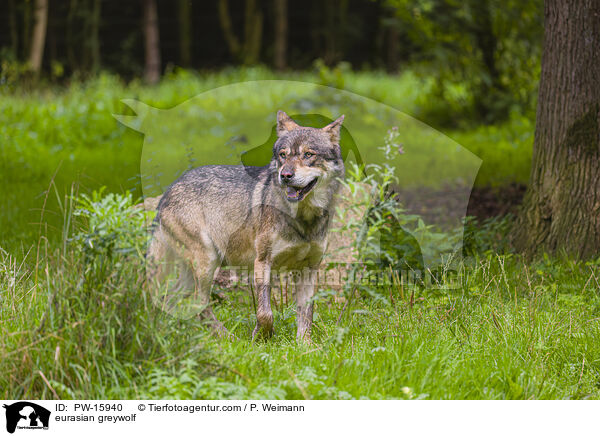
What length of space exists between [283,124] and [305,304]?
1.37 m

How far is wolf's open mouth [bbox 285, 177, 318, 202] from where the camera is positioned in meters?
4.74

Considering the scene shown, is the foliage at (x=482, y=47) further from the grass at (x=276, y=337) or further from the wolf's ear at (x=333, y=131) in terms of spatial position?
the wolf's ear at (x=333, y=131)

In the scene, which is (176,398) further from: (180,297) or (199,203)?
(199,203)

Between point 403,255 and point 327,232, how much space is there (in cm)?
143

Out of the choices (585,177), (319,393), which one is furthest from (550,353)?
(585,177)

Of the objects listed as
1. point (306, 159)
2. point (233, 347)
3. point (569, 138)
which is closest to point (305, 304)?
point (233, 347)

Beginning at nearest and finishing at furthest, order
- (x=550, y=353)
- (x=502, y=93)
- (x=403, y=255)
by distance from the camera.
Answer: (x=550, y=353), (x=403, y=255), (x=502, y=93)

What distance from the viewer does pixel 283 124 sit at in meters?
5.07

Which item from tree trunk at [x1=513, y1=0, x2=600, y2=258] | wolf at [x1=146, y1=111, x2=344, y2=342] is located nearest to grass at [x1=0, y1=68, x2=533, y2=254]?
wolf at [x1=146, y1=111, x2=344, y2=342]

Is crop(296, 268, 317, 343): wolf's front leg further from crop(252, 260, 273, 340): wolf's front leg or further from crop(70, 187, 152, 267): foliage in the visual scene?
crop(70, 187, 152, 267): foliage

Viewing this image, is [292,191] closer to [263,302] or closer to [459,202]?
[263,302]

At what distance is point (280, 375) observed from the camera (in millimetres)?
4230

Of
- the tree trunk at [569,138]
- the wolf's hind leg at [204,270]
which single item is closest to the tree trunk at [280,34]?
the tree trunk at [569,138]
